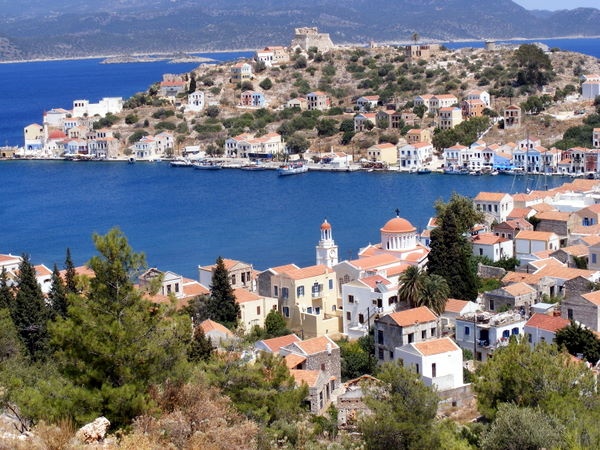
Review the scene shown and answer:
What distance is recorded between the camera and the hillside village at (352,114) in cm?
6134

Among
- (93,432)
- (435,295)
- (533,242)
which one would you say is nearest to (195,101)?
(533,242)

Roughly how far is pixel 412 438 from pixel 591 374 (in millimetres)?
3219

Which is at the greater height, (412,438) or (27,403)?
(27,403)

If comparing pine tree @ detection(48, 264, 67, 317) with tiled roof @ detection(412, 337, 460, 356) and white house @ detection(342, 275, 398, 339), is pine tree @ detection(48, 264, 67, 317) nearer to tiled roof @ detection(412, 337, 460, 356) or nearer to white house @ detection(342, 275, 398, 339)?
white house @ detection(342, 275, 398, 339)

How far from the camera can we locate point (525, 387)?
14.6 metres

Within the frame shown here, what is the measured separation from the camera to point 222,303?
23.8 m

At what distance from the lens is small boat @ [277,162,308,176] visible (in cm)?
6078

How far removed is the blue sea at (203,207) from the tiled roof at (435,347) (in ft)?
50.3

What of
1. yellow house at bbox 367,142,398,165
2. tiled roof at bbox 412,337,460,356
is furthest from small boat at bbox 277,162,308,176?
tiled roof at bbox 412,337,460,356

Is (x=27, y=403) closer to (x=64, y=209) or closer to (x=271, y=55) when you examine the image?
(x=64, y=209)

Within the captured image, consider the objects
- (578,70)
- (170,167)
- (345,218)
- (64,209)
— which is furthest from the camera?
(578,70)

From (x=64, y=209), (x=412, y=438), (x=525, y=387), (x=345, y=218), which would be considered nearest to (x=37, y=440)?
(x=412, y=438)

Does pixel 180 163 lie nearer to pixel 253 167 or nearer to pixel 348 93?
pixel 253 167

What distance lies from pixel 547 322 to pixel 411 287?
3699mm
